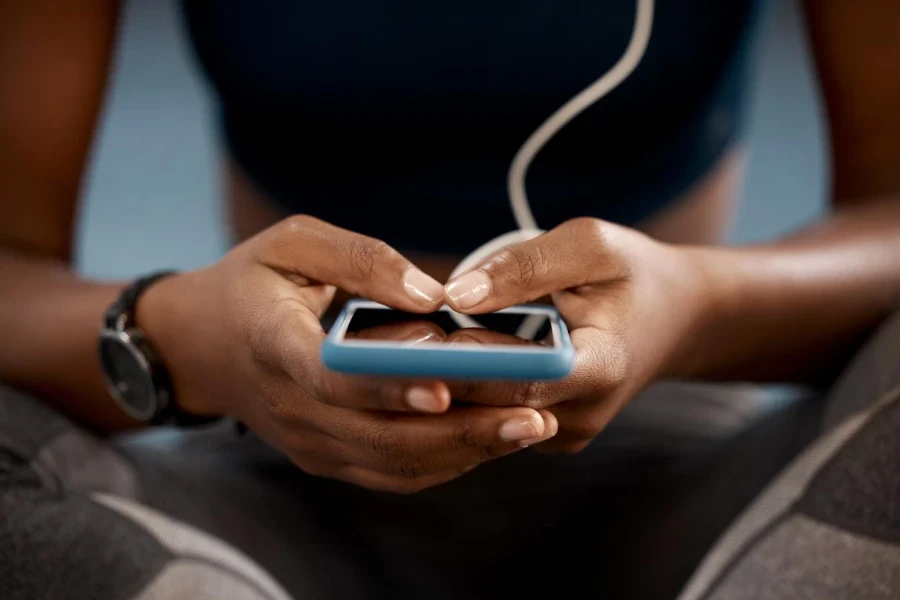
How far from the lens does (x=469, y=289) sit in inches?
12.2

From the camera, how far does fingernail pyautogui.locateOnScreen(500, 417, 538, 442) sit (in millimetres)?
288

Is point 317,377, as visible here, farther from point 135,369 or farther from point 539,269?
point 135,369

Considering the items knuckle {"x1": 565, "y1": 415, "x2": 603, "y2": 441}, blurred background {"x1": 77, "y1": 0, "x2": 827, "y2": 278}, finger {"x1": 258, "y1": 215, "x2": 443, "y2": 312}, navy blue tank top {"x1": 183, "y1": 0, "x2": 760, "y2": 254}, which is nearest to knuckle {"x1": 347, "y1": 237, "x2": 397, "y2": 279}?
finger {"x1": 258, "y1": 215, "x2": 443, "y2": 312}

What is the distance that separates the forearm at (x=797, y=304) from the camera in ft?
1.52

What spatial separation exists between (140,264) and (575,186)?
0.79 metres

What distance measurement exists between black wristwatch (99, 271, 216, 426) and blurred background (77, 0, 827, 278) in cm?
63

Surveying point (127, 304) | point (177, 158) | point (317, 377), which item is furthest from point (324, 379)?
point (177, 158)

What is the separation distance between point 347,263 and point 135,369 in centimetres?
19

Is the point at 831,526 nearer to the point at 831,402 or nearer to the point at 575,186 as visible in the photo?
the point at 831,402

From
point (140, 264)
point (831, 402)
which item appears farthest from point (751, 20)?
point (140, 264)

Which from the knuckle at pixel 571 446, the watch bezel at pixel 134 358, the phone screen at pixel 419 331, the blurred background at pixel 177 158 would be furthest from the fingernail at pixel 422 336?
the blurred background at pixel 177 158

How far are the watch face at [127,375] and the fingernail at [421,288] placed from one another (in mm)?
200

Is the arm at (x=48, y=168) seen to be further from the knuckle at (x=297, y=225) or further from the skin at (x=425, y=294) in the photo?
the knuckle at (x=297, y=225)

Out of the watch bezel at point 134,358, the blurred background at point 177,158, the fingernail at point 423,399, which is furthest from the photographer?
the blurred background at point 177,158
